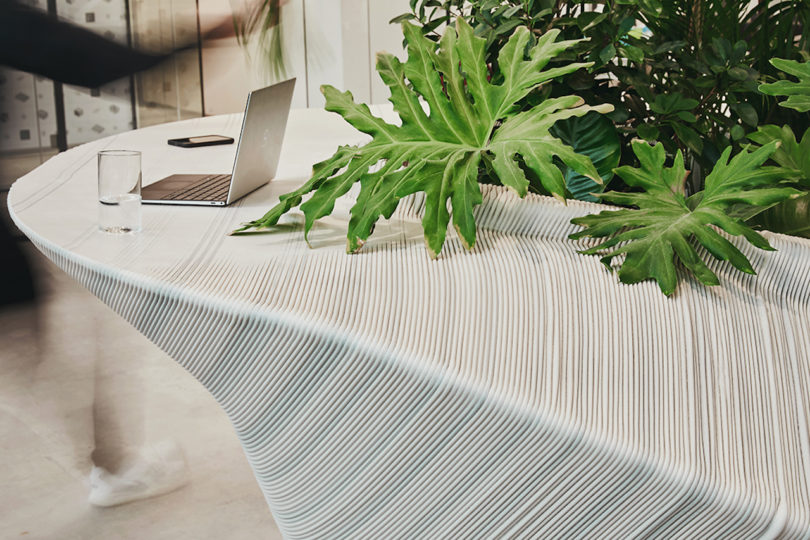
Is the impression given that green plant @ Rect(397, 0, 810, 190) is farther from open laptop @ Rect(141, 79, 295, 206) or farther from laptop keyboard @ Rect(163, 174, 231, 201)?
laptop keyboard @ Rect(163, 174, 231, 201)

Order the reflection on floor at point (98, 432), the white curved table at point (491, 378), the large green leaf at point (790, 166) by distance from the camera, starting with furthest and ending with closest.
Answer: the reflection on floor at point (98, 432)
the large green leaf at point (790, 166)
the white curved table at point (491, 378)

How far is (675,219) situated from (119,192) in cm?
65

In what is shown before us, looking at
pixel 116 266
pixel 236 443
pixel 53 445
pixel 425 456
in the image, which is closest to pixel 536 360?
pixel 425 456

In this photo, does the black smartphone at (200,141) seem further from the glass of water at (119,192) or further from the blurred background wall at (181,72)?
the blurred background wall at (181,72)

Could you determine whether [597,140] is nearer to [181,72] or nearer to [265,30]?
[181,72]

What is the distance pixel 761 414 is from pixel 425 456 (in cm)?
28

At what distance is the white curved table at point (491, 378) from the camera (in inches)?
24.0

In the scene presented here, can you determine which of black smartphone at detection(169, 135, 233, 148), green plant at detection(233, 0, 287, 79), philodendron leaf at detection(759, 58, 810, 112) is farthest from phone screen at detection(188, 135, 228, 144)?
green plant at detection(233, 0, 287, 79)

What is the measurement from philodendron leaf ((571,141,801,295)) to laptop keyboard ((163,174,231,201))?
0.55m

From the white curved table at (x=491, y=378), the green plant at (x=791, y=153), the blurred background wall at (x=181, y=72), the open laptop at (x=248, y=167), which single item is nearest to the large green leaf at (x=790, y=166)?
the green plant at (x=791, y=153)

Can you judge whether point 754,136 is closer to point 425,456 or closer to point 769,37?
point 769,37

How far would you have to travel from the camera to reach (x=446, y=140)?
0.95 m

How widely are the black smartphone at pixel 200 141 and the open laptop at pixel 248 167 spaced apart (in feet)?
1.29

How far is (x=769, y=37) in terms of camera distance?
46.6 inches
